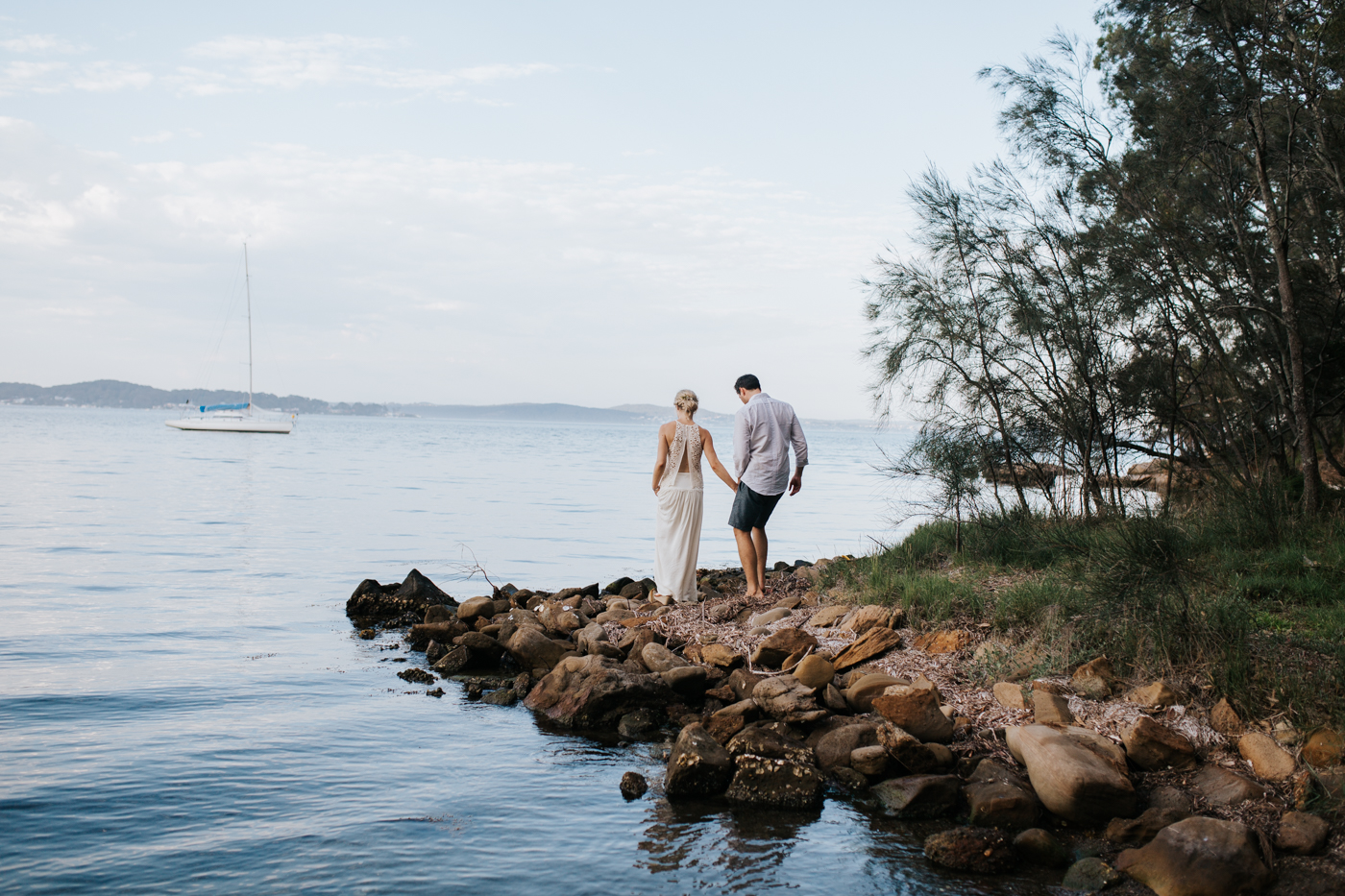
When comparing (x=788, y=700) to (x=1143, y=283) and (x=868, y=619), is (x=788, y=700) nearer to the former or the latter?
(x=868, y=619)

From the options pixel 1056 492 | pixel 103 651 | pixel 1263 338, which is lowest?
pixel 103 651

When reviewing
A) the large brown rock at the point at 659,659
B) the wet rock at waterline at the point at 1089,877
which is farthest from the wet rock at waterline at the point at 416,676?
the wet rock at waterline at the point at 1089,877

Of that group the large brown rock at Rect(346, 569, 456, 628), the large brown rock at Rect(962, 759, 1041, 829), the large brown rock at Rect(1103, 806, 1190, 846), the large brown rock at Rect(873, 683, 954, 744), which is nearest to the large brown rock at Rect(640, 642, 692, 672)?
the large brown rock at Rect(873, 683, 954, 744)

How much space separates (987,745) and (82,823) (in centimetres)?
548

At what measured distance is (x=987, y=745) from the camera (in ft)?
19.2

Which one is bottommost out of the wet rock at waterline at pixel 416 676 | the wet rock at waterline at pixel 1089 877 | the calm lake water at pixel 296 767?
the wet rock at waterline at pixel 416 676

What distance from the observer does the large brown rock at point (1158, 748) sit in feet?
17.4

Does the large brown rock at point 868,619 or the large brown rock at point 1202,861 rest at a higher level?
the large brown rock at point 868,619

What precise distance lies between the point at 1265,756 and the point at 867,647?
297 centimetres

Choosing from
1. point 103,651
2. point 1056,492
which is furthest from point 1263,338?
point 103,651

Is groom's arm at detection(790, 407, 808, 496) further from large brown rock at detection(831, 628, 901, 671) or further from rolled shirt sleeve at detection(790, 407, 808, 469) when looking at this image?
large brown rock at detection(831, 628, 901, 671)

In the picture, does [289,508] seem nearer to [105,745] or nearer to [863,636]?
[105,745]

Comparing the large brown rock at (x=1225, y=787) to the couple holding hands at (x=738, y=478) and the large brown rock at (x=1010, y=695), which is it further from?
the couple holding hands at (x=738, y=478)

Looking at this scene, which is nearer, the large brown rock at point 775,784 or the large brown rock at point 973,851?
the large brown rock at point 973,851
